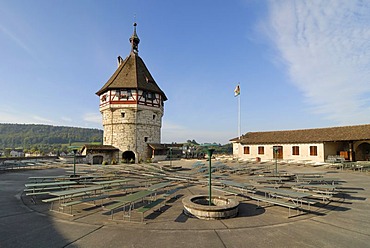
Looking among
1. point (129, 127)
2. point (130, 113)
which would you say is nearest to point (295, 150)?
point (129, 127)

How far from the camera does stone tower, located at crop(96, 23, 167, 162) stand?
90.0ft

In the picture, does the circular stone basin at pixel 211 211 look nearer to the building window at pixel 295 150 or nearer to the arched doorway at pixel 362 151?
the building window at pixel 295 150

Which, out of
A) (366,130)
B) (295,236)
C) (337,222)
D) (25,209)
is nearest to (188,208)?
(295,236)

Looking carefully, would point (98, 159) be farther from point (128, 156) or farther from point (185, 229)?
point (185, 229)

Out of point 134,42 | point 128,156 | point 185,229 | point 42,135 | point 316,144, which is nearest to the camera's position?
point 185,229

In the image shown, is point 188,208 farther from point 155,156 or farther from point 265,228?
point 155,156

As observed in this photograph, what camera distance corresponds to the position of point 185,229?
491 centimetres

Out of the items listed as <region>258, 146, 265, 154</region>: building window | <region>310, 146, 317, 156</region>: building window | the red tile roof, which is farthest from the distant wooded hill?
<region>310, 146, 317, 156</region>: building window

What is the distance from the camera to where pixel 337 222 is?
17.7ft

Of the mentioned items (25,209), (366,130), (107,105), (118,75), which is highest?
(118,75)

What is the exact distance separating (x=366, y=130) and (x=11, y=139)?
5941 inches

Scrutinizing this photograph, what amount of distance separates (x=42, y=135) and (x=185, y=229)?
477 feet

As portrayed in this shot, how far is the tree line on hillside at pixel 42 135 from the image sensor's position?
115 meters

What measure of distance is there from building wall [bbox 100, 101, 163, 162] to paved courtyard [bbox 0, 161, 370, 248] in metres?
20.7
